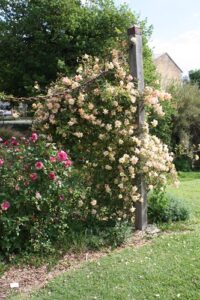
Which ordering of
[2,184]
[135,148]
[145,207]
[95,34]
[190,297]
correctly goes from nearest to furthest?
[190,297]
[2,184]
[135,148]
[145,207]
[95,34]

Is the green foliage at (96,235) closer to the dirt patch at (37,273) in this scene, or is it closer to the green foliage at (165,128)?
the dirt patch at (37,273)

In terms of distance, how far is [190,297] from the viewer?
134 inches

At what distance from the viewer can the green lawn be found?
3.50m

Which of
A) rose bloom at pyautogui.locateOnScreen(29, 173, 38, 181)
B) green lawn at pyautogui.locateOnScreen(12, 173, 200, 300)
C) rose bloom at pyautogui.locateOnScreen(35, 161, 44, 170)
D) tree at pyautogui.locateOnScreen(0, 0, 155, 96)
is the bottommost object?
green lawn at pyautogui.locateOnScreen(12, 173, 200, 300)

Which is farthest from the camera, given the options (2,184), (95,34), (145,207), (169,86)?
(169,86)

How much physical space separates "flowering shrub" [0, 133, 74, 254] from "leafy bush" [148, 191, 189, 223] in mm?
1569

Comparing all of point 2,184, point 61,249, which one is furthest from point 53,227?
point 2,184

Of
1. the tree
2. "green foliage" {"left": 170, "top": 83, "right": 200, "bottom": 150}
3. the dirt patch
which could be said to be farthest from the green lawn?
"green foliage" {"left": 170, "top": 83, "right": 200, "bottom": 150}

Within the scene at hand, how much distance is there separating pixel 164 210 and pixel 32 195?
2.16 meters

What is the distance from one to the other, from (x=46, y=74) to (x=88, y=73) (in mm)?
10717

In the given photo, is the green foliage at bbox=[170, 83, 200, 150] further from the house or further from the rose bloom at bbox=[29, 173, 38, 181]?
the house

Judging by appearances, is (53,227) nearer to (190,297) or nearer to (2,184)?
(2,184)

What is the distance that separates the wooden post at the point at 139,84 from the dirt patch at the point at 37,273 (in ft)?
2.47

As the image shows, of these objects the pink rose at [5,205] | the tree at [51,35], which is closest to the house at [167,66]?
the tree at [51,35]
